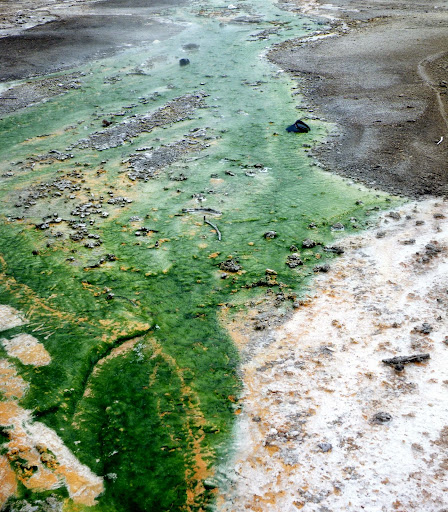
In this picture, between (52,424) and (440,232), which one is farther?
(440,232)

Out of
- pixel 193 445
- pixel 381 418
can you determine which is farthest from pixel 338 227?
pixel 193 445

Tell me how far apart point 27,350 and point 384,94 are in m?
8.30

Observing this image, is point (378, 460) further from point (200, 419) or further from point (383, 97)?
point (383, 97)

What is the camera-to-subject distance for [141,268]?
5125 mm

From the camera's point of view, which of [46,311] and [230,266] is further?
[230,266]

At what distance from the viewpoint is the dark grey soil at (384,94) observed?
6914 millimetres

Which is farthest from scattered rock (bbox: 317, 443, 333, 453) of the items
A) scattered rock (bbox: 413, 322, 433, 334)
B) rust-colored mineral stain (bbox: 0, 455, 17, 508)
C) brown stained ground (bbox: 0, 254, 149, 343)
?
rust-colored mineral stain (bbox: 0, 455, 17, 508)

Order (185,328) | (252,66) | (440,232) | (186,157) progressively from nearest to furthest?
(185,328), (440,232), (186,157), (252,66)

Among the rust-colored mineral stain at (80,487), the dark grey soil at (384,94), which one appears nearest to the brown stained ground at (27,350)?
the rust-colored mineral stain at (80,487)

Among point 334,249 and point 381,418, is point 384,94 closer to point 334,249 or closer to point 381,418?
point 334,249

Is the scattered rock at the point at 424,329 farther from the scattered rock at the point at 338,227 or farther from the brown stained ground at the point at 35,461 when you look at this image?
the brown stained ground at the point at 35,461

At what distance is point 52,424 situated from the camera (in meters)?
3.37

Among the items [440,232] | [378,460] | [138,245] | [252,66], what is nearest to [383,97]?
[252,66]

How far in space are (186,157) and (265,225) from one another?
2.34m
